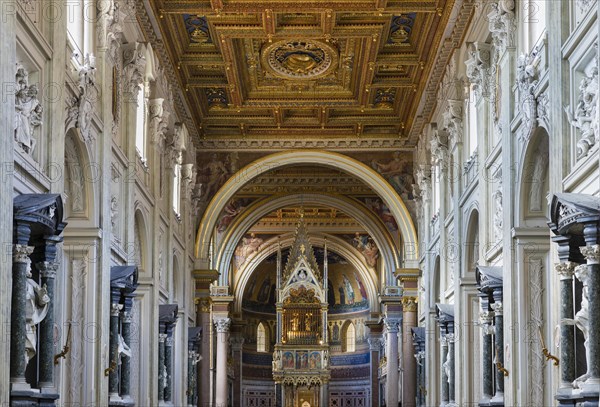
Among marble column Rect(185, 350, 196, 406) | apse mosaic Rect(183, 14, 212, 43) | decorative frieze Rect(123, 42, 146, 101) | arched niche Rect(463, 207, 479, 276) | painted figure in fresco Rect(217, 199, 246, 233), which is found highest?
apse mosaic Rect(183, 14, 212, 43)

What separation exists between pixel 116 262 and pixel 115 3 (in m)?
5.43

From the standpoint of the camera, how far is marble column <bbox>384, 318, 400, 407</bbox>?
139ft

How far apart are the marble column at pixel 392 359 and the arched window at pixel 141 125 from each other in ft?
59.6

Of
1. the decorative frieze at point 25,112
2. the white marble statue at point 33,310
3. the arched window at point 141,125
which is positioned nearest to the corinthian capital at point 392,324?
the arched window at point 141,125

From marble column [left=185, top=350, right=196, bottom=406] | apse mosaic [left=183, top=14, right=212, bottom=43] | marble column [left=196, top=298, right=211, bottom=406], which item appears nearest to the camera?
apse mosaic [left=183, top=14, right=212, bottom=43]

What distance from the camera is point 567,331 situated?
50.4 ft

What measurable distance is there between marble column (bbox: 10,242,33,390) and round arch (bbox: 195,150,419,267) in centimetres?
2357

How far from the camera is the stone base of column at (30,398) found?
1471 centimetres

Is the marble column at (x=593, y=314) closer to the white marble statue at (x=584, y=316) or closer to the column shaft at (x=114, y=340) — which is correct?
the white marble statue at (x=584, y=316)

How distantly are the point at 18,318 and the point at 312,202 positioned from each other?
3047 cm

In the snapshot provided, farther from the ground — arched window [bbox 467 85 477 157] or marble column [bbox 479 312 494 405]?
arched window [bbox 467 85 477 157]

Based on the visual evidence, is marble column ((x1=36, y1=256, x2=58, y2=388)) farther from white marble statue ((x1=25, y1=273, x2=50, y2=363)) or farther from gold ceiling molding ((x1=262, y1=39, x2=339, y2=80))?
gold ceiling molding ((x1=262, y1=39, x2=339, y2=80))

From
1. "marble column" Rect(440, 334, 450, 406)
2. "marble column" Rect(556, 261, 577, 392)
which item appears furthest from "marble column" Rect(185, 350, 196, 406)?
"marble column" Rect(556, 261, 577, 392)

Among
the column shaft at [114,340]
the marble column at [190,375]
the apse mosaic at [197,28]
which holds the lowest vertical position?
the marble column at [190,375]
